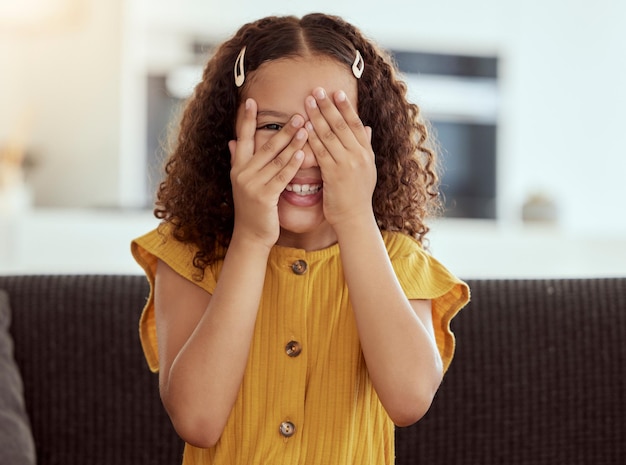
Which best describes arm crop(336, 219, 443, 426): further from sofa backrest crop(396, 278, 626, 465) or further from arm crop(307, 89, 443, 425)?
sofa backrest crop(396, 278, 626, 465)

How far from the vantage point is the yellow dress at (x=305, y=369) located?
1.13 m

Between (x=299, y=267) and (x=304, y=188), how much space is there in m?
0.12

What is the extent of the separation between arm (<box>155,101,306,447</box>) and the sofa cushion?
1.08 feet

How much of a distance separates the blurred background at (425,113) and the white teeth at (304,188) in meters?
2.43

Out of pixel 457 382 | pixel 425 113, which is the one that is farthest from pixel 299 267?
pixel 425 113

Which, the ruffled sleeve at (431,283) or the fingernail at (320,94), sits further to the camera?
the ruffled sleeve at (431,283)

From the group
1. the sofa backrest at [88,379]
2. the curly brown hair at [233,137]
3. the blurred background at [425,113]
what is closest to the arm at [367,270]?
the curly brown hair at [233,137]

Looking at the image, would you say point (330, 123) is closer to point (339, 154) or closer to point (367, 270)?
point (339, 154)

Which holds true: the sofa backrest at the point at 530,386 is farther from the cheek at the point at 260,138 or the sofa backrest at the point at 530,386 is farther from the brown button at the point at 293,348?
the cheek at the point at 260,138

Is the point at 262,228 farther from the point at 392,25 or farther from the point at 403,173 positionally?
A: the point at 392,25

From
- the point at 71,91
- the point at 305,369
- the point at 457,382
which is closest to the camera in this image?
the point at 305,369

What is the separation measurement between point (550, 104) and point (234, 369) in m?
3.67

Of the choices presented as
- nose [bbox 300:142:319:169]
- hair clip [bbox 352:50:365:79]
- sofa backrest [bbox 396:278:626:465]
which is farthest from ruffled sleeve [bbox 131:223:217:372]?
sofa backrest [bbox 396:278:626:465]

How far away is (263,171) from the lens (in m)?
1.05
